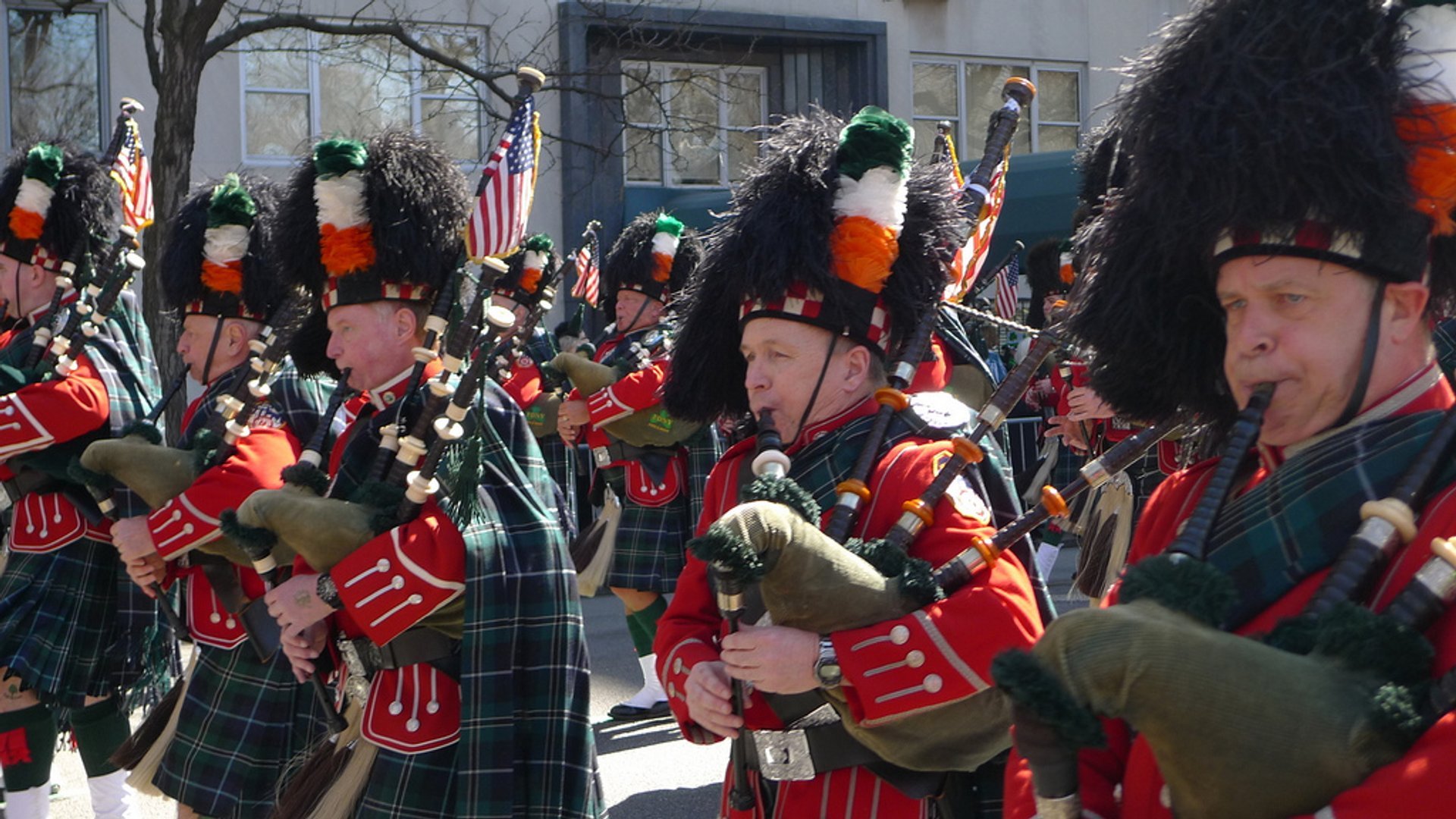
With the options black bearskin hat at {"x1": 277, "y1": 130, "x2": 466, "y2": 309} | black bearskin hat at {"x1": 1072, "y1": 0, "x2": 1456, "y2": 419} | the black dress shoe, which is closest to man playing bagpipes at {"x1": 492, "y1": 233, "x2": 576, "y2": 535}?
the black dress shoe

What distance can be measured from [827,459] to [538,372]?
237 inches

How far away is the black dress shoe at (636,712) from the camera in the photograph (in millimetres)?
6633

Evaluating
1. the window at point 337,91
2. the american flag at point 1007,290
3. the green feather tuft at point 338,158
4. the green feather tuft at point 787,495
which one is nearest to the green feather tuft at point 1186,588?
the green feather tuft at point 787,495

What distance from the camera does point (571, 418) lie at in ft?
24.6

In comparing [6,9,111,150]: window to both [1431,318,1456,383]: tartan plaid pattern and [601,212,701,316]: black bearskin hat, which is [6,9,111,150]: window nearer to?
[601,212,701,316]: black bearskin hat

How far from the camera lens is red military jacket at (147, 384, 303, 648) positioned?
398 cm

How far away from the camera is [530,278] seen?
777cm

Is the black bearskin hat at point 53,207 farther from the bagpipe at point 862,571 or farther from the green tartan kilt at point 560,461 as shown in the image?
the bagpipe at point 862,571

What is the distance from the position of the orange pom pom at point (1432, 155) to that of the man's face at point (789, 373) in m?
1.19

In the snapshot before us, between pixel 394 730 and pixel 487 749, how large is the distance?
216mm

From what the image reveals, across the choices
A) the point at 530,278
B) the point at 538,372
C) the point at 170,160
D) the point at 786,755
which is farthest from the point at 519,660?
the point at 170,160

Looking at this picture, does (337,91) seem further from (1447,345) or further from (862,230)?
(862,230)

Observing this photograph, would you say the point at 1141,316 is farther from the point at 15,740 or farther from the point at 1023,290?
the point at 1023,290

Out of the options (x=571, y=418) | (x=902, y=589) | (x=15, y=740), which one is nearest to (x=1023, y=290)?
(x=571, y=418)
